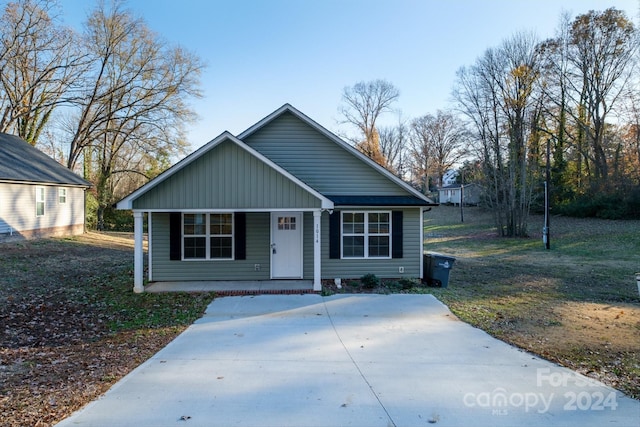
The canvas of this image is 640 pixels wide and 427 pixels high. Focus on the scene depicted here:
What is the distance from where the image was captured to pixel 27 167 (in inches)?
832

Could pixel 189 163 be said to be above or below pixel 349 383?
above

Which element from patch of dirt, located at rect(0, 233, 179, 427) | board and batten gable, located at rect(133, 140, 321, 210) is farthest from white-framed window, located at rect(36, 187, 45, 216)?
board and batten gable, located at rect(133, 140, 321, 210)

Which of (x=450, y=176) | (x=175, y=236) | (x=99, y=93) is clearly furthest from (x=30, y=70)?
(x=450, y=176)

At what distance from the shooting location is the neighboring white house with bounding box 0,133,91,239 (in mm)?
18688

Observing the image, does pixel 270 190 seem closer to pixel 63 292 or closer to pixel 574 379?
pixel 63 292

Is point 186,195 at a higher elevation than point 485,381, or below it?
higher

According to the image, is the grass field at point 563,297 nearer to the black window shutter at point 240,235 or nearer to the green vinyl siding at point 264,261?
the green vinyl siding at point 264,261

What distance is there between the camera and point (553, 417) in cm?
417

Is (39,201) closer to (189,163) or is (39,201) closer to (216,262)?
(216,262)

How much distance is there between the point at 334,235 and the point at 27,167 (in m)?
18.7

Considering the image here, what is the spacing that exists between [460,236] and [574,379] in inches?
979

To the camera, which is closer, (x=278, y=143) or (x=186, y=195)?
(x=186, y=195)

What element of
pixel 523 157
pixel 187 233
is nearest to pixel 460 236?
pixel 523 157

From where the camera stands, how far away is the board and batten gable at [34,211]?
18.5m
